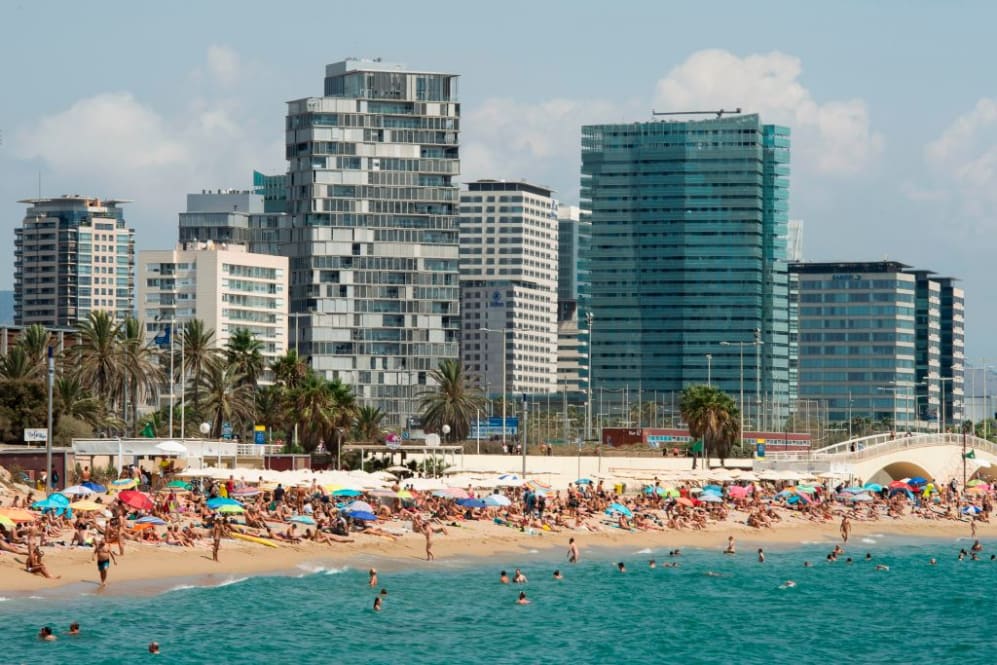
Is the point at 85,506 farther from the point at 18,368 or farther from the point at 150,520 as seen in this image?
the point at 18,368

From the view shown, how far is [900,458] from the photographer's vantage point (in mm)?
→ 133125

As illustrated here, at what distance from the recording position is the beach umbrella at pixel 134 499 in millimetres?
67062

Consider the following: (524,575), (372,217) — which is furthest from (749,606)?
(372,217)

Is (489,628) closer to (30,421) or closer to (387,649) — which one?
(387,649)

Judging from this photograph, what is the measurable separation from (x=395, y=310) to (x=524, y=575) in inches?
5159

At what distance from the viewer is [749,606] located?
2630 inches

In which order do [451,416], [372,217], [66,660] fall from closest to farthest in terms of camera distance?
[66,660] < [451,416] < [372,217]

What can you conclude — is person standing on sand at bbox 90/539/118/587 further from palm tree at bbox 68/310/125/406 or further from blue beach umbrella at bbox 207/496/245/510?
palm tree at bbox 68/310/125/406

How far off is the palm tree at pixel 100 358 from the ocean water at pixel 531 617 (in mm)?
39256

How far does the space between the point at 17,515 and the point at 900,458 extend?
88838 millimetres

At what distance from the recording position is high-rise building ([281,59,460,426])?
19662cm

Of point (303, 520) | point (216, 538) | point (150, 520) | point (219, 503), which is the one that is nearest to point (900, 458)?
point (303, 520)

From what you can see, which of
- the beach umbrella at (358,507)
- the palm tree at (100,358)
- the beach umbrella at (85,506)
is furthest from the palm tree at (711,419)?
the beach umbrella at (85,506)

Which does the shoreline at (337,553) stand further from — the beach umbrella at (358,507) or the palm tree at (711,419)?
the palm tree at (711,419)
